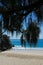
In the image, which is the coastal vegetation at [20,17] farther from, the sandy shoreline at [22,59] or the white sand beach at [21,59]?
the sandy shoreline at [22,59]

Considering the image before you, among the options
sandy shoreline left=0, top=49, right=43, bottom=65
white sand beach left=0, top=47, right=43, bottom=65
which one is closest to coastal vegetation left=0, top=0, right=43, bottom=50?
white sand beach left=0, top=47, right=43, bottom=65

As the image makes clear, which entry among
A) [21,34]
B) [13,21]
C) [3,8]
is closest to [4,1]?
[3,8]

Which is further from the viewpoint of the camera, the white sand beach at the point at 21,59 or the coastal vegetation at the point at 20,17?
the white sand beach at the point at 21,59

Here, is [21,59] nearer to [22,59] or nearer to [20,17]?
[22,59]

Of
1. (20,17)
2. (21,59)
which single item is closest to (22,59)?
(21,59)

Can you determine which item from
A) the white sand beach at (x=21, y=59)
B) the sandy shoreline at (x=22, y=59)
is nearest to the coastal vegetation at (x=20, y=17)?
the white sand beach at (x=21, y=59)

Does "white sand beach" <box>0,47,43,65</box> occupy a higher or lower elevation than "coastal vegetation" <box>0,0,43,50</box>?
lower

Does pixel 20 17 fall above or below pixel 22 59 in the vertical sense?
above

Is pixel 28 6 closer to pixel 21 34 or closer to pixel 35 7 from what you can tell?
pixel 35 7

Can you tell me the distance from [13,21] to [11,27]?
0.05m

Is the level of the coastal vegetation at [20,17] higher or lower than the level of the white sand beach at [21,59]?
higher

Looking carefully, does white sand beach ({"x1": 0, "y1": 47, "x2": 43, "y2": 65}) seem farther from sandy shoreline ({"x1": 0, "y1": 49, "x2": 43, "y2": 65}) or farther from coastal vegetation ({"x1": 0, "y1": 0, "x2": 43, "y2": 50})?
coastal vegetation ({"x1": 0, "y1": 0, "x2": 43, "y2": 50})

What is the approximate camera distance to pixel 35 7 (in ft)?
5.94

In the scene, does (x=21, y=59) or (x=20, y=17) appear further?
(x=21, y=59)
